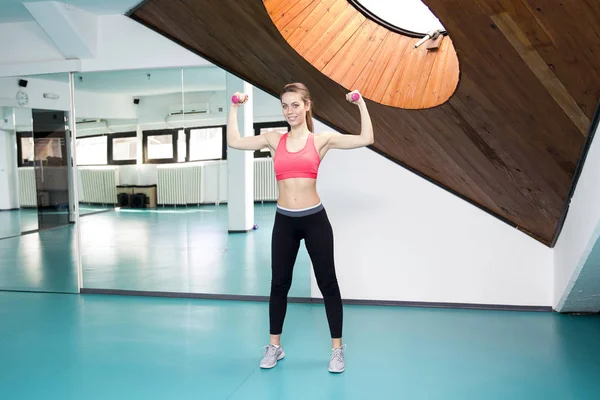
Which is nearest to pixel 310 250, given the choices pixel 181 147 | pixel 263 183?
pixel 263 183

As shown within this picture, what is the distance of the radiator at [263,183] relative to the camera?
4.81 m

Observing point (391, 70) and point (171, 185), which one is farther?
point (171, 185)

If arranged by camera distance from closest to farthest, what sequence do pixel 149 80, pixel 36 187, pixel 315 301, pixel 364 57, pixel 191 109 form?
pixel 364 57 < pixel 315 301 < pixel 149 80 < pixel 191 109 < pixel 36 187

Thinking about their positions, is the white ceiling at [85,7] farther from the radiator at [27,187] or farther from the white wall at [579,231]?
the white wall at [579,231]

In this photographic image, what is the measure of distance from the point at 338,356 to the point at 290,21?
6.31 ft

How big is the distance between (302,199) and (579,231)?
5.60 ft

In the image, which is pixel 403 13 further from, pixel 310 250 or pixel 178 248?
pixel 178 248

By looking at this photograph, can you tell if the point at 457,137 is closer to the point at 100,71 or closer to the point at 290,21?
the point at 290,21

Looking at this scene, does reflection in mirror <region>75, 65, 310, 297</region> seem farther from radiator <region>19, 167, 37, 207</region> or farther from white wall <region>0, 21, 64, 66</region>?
radiator <region>19, 167, 37, 207</region>

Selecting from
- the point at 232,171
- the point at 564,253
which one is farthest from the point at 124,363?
the point at 564,253

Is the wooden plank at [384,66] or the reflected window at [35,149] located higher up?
the wooden plank at [384,66]

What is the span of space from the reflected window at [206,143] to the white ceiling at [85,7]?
1.16 m

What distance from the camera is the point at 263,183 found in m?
4.82

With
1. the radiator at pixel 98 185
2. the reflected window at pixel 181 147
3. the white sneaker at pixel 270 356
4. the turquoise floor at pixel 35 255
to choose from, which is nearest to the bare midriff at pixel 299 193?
the white sneaker at pixel 270 356
